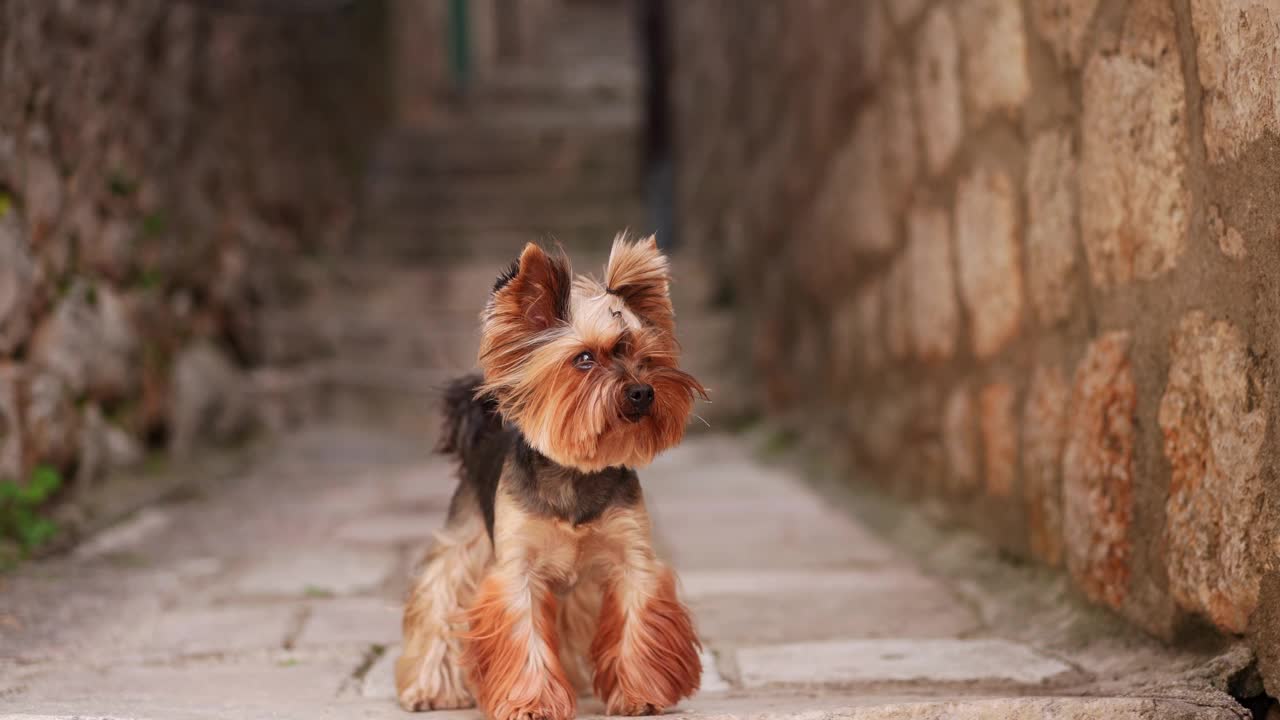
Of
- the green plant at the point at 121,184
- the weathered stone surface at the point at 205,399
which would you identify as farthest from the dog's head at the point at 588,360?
the weathered stone surface at the point at 205,399

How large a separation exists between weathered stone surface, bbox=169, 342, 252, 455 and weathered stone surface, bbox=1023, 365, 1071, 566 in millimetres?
3525

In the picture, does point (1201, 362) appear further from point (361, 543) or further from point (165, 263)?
point (165, 263)

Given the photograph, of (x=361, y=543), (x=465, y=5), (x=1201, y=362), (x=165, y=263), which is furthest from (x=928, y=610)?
(x=465, y=5)

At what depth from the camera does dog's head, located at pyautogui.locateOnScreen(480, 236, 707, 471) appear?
6.17ft

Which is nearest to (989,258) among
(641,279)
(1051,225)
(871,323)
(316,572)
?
(1051,225)

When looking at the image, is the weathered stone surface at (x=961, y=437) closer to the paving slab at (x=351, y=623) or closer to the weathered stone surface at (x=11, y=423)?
the paving slab at (x=351, y=623)

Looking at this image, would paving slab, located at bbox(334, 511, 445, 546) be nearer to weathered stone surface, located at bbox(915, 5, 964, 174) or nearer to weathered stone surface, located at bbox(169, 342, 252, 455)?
weathered stone surface, located at bbox(169, 342, 252, 455)

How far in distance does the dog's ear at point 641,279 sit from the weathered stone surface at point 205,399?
357 centimetres

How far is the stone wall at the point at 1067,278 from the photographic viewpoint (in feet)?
6.41

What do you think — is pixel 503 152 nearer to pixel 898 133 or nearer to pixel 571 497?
pixel 898 133

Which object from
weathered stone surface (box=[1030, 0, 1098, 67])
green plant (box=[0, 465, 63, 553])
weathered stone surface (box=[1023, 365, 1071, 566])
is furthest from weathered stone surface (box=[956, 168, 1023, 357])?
green plant (box=[0, 465, 63, 553])

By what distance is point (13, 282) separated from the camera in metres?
3.50

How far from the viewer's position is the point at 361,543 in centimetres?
378

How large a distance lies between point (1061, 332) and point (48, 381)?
117 inches
